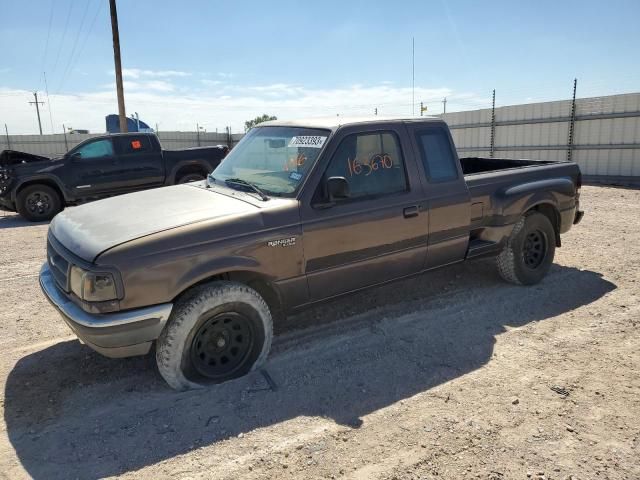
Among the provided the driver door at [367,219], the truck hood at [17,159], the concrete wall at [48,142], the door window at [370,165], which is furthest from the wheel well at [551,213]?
the concrete wall at [48,142]

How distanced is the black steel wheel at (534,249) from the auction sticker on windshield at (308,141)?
2.92m

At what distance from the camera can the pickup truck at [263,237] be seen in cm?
316

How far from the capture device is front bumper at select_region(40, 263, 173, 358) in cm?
306

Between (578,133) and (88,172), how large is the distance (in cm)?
1452

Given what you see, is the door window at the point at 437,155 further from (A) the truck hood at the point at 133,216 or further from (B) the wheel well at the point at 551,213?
(A) the truck hood at the point at 133,216

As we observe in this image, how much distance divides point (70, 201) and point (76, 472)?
9.93 m

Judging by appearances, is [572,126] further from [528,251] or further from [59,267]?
[59,267]

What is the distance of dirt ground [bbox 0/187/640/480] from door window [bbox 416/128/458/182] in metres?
1.37

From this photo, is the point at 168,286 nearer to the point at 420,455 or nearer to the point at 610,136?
the point at 420,455

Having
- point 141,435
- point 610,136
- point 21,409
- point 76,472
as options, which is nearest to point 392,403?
point 141,435

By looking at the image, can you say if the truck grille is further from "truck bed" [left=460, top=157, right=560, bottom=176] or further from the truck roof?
"truck bed" [left=460, top=157, right=560, bottom=176]

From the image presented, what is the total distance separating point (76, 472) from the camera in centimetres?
270

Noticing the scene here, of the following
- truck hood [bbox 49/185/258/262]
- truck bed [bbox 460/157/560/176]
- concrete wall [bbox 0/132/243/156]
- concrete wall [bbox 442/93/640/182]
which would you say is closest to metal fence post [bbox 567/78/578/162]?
concrete wall [bbox 442/93/640/182]

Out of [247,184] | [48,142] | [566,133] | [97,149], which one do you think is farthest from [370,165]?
[48,142]
